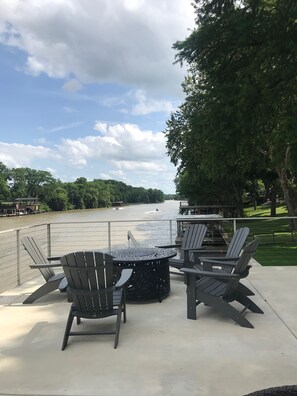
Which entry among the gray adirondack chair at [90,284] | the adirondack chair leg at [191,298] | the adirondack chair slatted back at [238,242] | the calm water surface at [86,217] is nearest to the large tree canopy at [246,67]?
the adirondack chair slatted back at [238,242]

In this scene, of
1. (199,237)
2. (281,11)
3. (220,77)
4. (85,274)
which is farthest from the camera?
(220,77)

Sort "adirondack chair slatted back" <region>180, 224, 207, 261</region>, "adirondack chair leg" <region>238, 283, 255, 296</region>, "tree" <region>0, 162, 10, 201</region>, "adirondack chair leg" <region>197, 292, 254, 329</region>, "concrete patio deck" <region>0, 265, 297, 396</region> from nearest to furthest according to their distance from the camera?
"concrete patio deck" <region>0, 265, 297, 396</region>
"adirondack chair leg" <region>197, 292, 254, 329</region>
"adirondack chair leg" <region>238, 283, 255, 296</region>
"adirondack chair slatted back" <region>180, 224, 207, 261</region>
"tree" <region>0, 162, 10, 201</region>

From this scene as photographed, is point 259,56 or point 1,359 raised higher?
point 259,56

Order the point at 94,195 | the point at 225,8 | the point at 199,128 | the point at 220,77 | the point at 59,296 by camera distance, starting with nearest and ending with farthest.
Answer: the point at 59,296 < the point at 225,8 < the point at 220,77 < the point at 199,128 < the point at 94,195

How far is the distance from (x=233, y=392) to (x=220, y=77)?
10.8 metres

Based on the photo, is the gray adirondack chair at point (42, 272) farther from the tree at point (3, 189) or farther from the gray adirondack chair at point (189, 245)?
the tree at point (3, 189)

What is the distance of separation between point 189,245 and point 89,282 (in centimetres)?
319

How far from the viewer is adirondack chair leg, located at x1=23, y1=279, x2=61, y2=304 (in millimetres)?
5672

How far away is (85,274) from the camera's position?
4035mm

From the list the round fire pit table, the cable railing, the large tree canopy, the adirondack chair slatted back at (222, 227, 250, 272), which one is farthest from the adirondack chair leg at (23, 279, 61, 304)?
the large tree canopy

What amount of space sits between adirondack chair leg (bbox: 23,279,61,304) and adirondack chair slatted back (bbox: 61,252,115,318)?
1.79 meters

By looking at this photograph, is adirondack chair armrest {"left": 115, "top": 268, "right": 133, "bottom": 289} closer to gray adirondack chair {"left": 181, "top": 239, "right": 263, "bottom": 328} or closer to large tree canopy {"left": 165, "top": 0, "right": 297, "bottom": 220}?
gray adirondack chair {"left": 181, "top": 239, "right": 263, "bottom": 328}

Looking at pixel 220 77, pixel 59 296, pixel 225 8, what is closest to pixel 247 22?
pixel 225 8

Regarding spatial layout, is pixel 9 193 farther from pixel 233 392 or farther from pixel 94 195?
pixel 233 392
